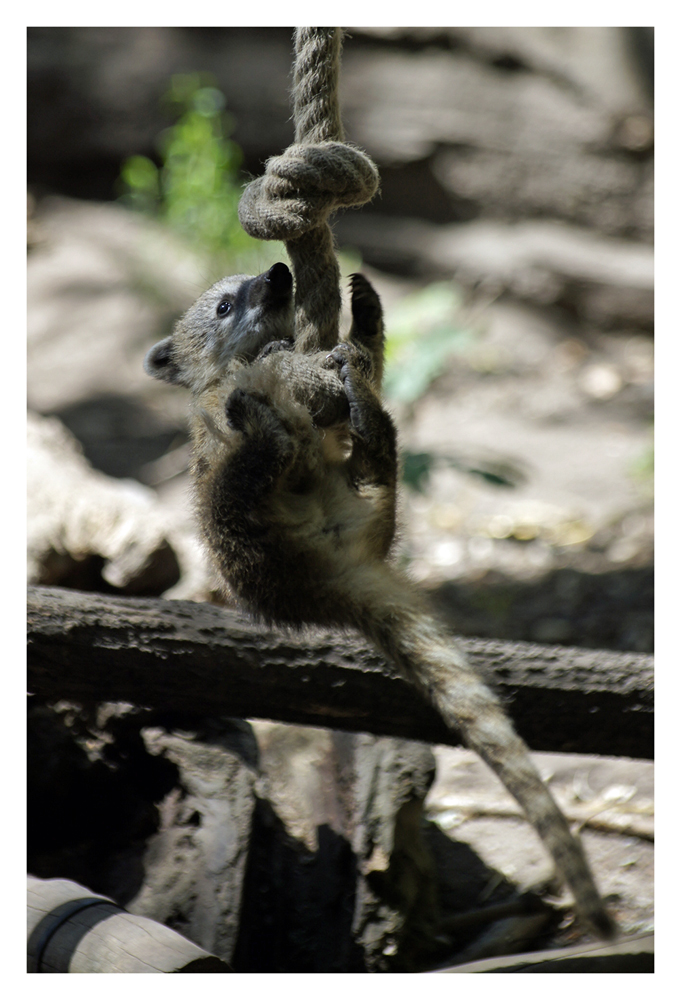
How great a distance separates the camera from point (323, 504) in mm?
2322

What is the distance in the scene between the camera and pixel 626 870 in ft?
12.0

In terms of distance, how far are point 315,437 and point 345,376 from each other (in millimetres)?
176

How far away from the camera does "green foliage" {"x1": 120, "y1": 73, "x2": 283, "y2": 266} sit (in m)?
7.87

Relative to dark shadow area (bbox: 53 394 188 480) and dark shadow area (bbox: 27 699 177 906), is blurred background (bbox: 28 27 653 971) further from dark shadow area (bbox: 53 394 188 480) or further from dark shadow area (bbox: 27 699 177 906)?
dark shadow area (bbox: 27 699 177 906)

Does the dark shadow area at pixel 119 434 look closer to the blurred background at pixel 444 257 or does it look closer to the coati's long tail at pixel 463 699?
the blurred background at pixel 444 257

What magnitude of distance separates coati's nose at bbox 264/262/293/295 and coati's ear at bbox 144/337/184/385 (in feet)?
2.27

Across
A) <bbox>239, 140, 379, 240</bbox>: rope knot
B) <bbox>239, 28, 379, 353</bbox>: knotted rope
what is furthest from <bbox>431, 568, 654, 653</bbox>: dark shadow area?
<bbox>239, 140, 379, 240</bbox>: rope knot

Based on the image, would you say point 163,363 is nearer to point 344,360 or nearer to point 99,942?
point 344,360

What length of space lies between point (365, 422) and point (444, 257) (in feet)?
23.9

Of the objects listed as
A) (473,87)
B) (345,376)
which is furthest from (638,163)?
(345,376)

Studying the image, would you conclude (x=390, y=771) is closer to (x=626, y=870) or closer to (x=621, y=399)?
(x=626, y=870)

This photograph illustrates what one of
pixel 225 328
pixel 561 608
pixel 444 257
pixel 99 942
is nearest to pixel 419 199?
pixel 444 257

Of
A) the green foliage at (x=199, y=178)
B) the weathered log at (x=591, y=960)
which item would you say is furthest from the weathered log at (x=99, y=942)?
the green foliage at (x=199, y=178)

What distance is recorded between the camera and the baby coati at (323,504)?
7.01ft
